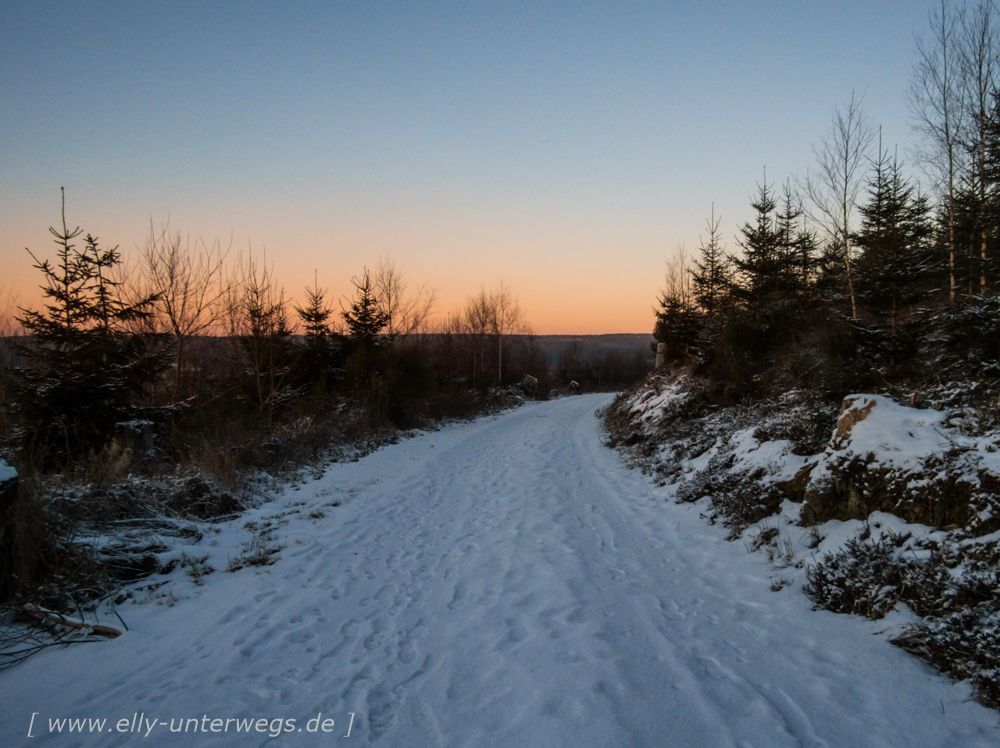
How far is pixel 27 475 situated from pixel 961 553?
894 cm

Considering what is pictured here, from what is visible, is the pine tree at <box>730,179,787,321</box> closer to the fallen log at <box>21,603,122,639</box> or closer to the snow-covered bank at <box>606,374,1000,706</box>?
the snow-covered bank at <box>606,374,1000,706</box>

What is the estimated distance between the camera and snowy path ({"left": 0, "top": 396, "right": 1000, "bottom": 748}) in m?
2.71

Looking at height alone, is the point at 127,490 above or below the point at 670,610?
above

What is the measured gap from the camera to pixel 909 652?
3.16 metres

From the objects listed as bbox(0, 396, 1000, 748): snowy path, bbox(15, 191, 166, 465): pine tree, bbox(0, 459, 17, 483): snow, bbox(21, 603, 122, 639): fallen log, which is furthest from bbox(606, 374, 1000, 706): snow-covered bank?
bbox(15, 191, 166, 465): pine tree

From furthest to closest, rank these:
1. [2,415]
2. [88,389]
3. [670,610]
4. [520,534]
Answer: [88,389] < [2,415] < [520,534] < [670,610]

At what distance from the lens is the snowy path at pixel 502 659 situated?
8.87 feet

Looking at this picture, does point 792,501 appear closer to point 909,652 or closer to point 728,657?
point 909,652

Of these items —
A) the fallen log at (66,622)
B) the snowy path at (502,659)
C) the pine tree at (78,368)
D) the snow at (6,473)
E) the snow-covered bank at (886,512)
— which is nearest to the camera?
the snowy path at (502,659)

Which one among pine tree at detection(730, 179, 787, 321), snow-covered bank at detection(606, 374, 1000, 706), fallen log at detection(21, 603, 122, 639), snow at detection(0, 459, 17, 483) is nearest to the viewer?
snow-covered bank at detection(606, 374, 1000, 706)

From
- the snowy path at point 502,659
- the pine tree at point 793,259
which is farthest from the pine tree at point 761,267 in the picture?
the snowy path at point 502,659

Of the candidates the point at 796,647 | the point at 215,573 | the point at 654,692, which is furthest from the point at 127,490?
the point at 796,647

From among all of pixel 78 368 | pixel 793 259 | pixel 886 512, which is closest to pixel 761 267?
pixel 793 259

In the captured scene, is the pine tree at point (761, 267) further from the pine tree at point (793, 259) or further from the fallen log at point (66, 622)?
the fallen log at point (66, 622)
